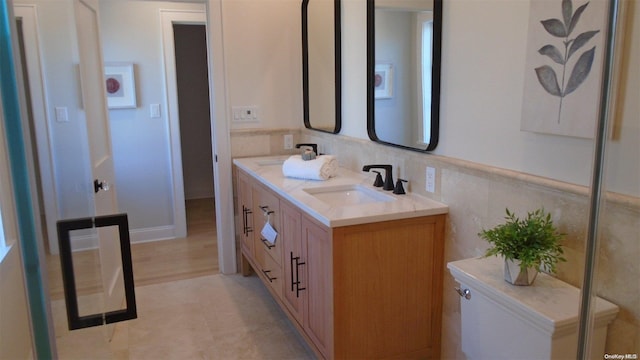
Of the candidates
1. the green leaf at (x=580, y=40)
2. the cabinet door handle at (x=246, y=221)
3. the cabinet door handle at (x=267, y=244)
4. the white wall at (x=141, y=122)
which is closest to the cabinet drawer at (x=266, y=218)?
the cabinet door handle at (x=267, y=244)

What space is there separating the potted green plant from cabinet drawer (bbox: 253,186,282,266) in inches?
51.0

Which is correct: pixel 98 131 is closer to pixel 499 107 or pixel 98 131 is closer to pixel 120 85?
pixel 120 85

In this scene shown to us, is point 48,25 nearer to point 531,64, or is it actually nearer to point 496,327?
point 531,64

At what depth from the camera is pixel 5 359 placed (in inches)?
59.3

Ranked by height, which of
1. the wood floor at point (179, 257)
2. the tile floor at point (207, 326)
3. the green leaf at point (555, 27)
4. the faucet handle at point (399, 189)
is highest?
the green leaf at point (555, 27)

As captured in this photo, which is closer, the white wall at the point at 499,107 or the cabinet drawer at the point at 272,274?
the white wall at the point at 499,107

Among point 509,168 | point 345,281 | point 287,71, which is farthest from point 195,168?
point 509,168

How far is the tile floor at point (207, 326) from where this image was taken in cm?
253

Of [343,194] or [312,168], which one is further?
[312,168]

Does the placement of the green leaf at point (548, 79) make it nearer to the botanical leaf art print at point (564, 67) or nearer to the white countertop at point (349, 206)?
the botanical leaf art print at point (564, 67)

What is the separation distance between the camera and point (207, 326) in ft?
9.20

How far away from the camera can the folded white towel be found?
2607mm

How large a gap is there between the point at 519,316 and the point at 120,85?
12.3 ft

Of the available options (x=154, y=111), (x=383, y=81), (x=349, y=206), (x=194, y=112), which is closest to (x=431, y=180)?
(x=349, y=206)
